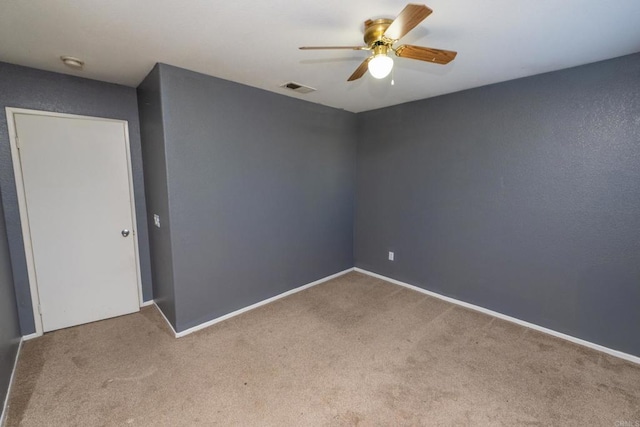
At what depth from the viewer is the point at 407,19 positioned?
4.42ft

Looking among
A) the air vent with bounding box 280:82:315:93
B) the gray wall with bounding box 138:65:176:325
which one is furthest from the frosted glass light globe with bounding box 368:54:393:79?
the gray wall with bounding box 138:65:176:325

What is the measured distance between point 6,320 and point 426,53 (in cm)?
349

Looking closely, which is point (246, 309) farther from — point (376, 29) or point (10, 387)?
point (376, 29)

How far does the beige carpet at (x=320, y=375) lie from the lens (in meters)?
1.81

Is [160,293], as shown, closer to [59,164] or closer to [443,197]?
[59,164]

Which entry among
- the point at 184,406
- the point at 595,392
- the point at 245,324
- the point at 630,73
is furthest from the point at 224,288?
the point at 630,73

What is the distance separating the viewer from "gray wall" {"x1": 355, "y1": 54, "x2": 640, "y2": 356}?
91.0 inches

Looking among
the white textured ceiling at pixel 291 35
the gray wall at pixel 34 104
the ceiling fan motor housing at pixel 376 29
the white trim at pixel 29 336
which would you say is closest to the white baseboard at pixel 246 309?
the white trim at pixel 29 336

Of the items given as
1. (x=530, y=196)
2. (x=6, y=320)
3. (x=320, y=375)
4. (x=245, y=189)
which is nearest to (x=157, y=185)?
(x=245, y=189)

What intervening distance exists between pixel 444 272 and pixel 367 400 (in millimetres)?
2005

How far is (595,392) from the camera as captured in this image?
6.53 ft

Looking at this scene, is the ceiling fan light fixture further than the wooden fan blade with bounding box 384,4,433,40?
Yes

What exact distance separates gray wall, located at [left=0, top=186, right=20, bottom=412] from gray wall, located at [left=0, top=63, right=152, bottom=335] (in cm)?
9

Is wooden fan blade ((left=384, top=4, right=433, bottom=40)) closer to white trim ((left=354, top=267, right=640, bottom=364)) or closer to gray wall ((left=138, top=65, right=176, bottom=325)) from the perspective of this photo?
gray wall ((left=138, top=65, right=176, bottom=325))
